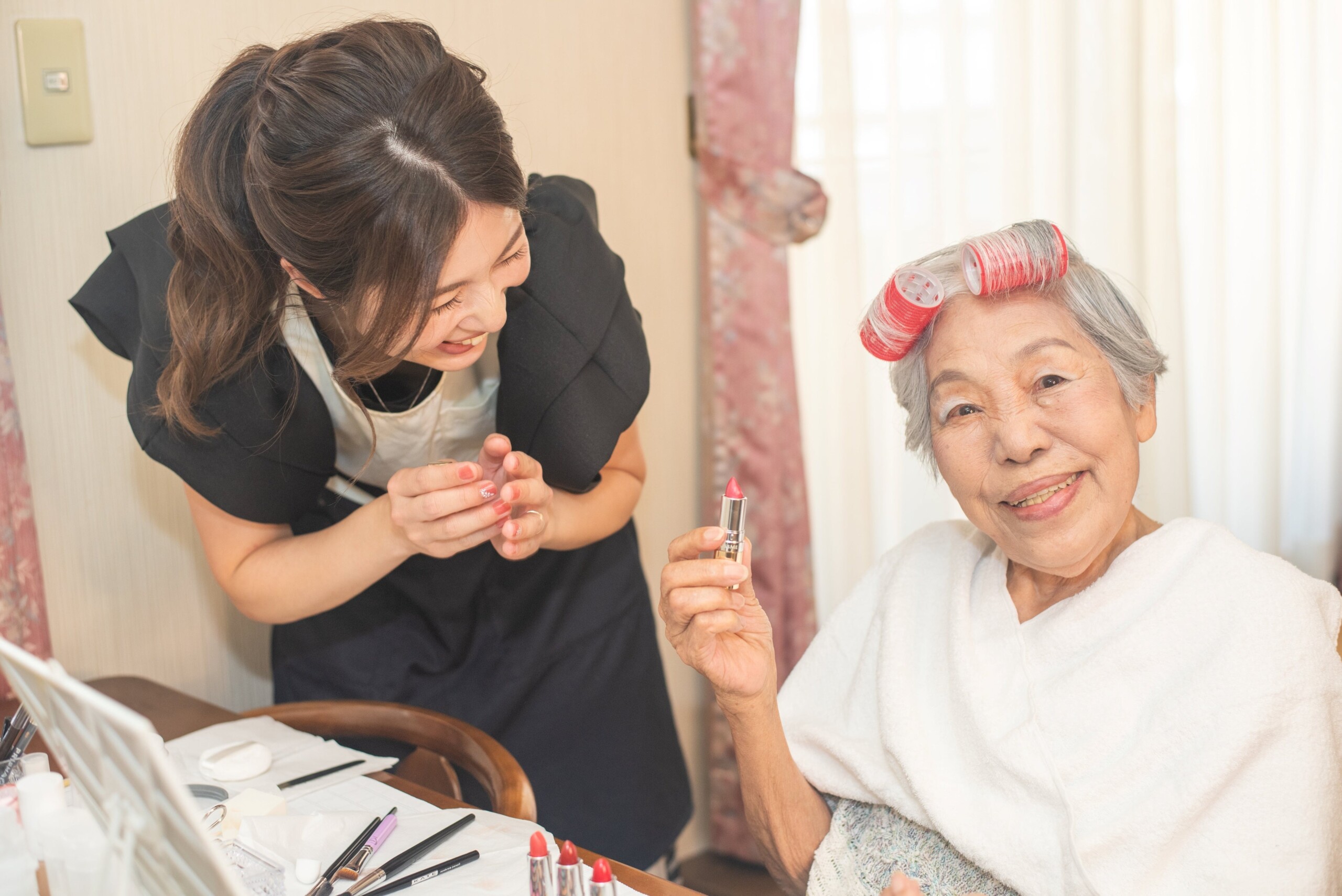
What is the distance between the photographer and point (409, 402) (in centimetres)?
143

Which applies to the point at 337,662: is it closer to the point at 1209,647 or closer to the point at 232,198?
the point at 232,198

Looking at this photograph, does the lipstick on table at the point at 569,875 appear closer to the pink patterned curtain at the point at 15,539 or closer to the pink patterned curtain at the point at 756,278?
the pink patterned curtain at the point at 15,539

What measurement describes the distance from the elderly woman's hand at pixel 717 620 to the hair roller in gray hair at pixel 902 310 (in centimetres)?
32

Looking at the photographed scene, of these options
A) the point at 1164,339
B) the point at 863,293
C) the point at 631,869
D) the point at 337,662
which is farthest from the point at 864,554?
the point at 631,869

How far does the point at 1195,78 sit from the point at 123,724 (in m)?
1.97

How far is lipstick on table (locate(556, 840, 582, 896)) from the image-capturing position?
0.77m

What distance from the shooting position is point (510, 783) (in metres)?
1.22

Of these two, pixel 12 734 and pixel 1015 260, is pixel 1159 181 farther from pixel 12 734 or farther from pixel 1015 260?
pixel 12 734

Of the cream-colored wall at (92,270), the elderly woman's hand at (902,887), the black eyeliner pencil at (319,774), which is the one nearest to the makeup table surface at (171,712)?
the black eyeliner pencil at (319,774)

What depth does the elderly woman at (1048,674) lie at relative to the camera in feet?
3.32

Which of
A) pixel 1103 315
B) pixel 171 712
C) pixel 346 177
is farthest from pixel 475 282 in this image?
pixel 171 712

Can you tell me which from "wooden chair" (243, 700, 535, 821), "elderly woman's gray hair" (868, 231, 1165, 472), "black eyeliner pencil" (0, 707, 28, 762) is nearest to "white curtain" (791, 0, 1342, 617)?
"elderly woman's gray hair" (868, 231, 1165, 472)

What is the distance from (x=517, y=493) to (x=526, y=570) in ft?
1.33

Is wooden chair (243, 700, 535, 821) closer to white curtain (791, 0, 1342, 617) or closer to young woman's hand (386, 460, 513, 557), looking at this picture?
young woman's hand (386, 460, 513, 557)
